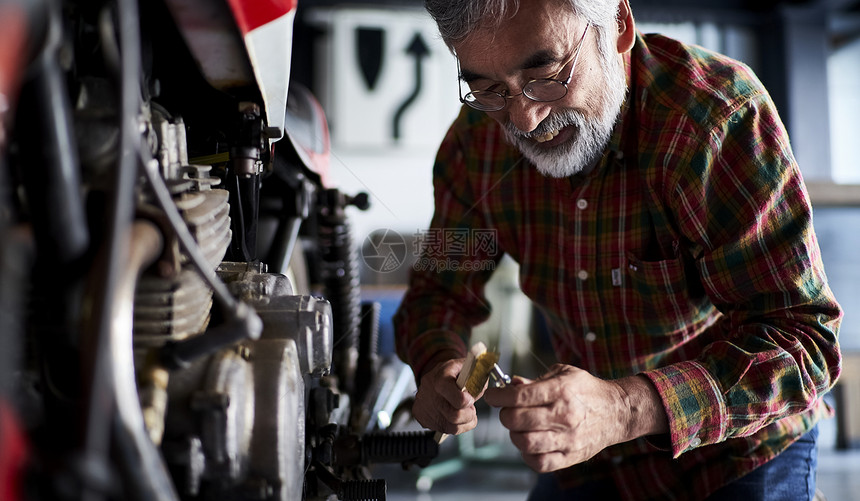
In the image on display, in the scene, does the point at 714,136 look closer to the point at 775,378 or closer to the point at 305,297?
the point at 775,378

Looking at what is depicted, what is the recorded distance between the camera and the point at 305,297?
2.43ft

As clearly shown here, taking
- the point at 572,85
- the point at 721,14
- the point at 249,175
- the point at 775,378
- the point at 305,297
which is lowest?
the point at 775,378

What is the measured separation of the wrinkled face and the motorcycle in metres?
0.26

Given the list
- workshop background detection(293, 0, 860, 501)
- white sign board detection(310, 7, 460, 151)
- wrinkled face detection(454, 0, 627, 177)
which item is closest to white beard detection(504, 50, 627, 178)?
wrinkled face detection(454, 0, 627, 177)

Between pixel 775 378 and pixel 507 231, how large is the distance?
1.55 ft

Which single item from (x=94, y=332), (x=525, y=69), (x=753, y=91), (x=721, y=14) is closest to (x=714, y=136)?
(x=753, y=91)

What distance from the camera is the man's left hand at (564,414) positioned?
741mm

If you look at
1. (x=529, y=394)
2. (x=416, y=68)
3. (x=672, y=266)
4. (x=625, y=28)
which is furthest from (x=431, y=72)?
(x=529, y=394)

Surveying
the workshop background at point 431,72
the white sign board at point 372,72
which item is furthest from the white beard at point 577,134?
the white sign board at point 372,72

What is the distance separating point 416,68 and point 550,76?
368 centimetres

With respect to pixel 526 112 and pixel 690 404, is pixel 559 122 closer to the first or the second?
pixel 526 112

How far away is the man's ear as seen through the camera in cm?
97

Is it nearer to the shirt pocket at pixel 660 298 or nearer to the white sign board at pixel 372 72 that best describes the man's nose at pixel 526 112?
the shirt pocket at pixel 660 298

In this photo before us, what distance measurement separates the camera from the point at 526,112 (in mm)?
905
